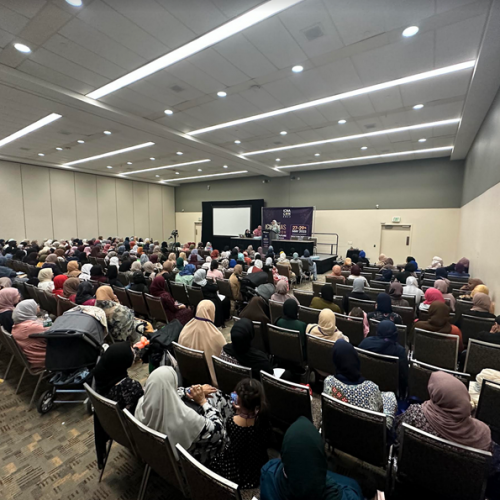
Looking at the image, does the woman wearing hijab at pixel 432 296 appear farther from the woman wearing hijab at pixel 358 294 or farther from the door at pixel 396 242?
the door at pixel 396 242

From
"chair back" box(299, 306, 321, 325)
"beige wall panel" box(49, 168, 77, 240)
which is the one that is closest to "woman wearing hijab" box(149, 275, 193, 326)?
"chair back" box(299, 306, 321, 325)

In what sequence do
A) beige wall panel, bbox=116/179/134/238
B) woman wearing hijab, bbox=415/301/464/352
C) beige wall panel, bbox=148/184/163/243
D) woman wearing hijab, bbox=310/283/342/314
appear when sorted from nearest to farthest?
woman wearing hijab, bbox=415/301/464/352, woman wearing hijab, bbox=310/283/342/314, beige wall panel, bbox=116/179/134/238, beige wall panel, bbox=148/184/163/243

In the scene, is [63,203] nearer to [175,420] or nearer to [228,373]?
[228,373]

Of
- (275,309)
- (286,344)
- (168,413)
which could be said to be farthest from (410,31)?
(168,413)

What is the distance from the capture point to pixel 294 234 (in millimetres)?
14320

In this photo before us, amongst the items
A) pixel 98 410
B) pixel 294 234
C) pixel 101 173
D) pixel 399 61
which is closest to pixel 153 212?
pixel 101 173

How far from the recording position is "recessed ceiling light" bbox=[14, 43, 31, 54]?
13.9 ft

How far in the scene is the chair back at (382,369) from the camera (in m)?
2.35

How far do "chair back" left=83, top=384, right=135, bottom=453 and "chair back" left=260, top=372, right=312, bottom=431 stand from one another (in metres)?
0.95

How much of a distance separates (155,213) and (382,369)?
19388 millimetres

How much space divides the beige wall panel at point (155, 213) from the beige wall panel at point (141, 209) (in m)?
0.32

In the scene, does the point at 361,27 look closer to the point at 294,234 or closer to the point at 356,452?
the point at 356,452

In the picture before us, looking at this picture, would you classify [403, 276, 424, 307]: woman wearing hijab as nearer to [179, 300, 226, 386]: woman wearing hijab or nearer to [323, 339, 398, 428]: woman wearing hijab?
[323, 339, 398, 428]: woman wearing hijab

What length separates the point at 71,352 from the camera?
8.84 feet
